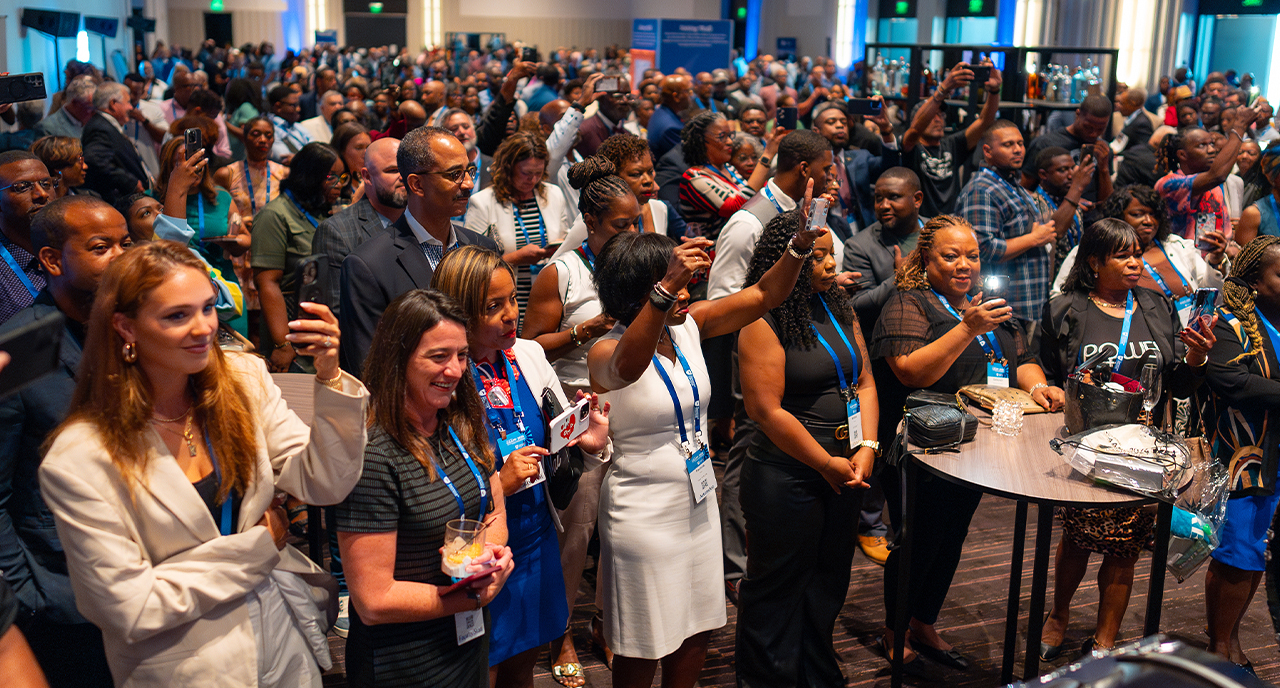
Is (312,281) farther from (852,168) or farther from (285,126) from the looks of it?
(285,126)

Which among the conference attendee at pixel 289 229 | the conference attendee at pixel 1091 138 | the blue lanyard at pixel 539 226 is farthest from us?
the conference attendee at pixel 1091 138

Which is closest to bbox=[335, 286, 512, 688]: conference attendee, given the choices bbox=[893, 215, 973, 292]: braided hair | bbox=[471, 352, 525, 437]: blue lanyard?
bbox=[471, 352, 525, 437]: blue lanyard

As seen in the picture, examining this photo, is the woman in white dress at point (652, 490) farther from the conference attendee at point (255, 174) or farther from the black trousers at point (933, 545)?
the conference attendee at point (255, 174)

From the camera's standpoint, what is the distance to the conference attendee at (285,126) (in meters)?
6.79

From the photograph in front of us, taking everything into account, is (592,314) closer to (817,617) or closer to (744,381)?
(744,381)

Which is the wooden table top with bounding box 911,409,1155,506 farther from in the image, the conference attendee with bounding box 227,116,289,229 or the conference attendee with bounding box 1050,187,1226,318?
the conference attendee with bounding box 227,116,289,229

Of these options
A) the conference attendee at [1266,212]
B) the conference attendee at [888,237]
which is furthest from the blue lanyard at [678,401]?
the conference attendee at [1266,212]

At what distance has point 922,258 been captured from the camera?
10.5 ft

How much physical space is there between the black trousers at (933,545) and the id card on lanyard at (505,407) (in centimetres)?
129

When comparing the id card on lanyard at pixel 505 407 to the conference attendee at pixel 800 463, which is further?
the conference attendee at pixel 800 463

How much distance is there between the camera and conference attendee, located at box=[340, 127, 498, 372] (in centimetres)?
269

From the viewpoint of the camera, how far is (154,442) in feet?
5.39

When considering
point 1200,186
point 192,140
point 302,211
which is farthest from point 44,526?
point 1200,186

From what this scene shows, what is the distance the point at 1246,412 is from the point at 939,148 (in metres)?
2.82
